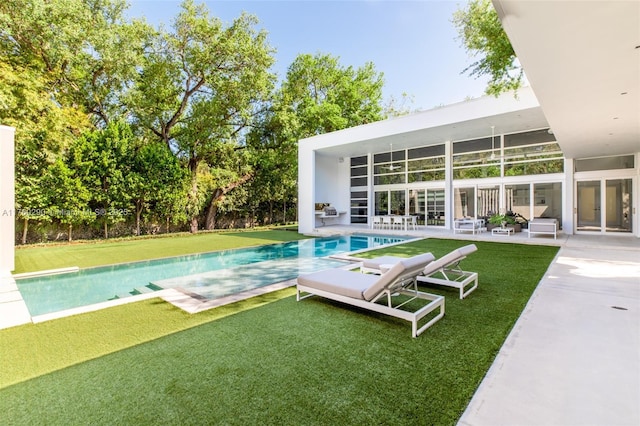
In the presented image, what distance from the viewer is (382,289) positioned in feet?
12.5

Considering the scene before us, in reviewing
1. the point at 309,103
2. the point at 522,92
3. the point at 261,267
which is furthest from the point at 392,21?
the point at 261,267

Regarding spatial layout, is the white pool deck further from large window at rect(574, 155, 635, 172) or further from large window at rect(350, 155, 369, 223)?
large window at rect(350, 155, 369, 223)

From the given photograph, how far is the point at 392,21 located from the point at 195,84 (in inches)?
474

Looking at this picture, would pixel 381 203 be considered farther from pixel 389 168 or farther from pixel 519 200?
pixel 519 200

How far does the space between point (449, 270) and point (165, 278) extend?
6139 millimetres

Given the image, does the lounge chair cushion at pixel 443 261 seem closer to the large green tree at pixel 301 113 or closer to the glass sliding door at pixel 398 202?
the glass sliding door at pixel 398 202

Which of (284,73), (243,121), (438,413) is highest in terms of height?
(284,73)

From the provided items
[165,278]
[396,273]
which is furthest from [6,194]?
[396,273]

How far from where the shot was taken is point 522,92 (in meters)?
10.1

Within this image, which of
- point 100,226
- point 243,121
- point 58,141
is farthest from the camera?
point 243,121

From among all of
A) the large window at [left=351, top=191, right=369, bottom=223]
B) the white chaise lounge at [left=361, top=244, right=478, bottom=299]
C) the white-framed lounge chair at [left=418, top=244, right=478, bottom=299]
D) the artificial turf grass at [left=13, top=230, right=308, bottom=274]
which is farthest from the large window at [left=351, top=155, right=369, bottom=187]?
the white-framed lounge chair at [left=418, top=244, right=478, bottom=299]

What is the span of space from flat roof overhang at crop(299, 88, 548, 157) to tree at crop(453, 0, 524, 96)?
2.29 ft

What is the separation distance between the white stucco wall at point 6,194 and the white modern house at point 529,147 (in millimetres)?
10411

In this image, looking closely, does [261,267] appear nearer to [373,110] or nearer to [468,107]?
[468,107]
